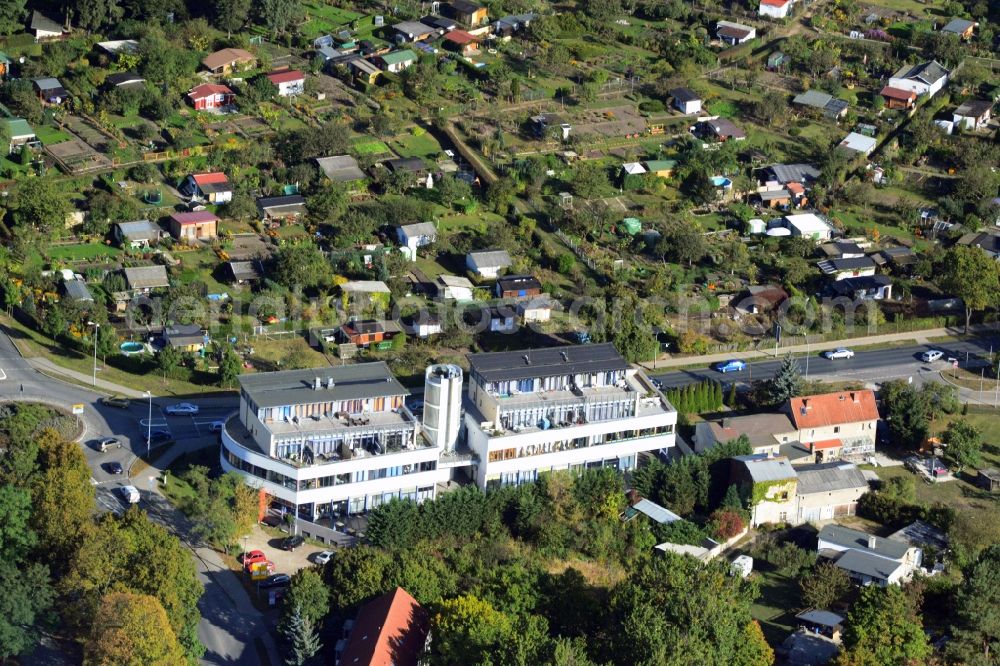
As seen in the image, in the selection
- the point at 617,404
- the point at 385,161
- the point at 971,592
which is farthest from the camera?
the point at 385,161

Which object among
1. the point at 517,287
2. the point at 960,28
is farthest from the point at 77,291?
the point at 960,28

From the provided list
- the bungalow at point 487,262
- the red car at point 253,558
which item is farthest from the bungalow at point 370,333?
the red car at point 253,558

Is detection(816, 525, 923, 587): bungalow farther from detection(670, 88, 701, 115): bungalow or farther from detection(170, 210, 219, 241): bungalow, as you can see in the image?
detection(670, 88, 701, 115): bungalow

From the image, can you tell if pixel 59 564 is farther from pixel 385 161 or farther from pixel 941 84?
pixel 941 84

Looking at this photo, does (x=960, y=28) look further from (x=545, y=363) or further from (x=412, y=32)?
(x=545, y=363)

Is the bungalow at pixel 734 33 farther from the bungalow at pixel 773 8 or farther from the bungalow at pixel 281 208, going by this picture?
the bungalow at pixel 281 208

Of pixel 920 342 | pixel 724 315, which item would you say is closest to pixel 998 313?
pixel 920 342
